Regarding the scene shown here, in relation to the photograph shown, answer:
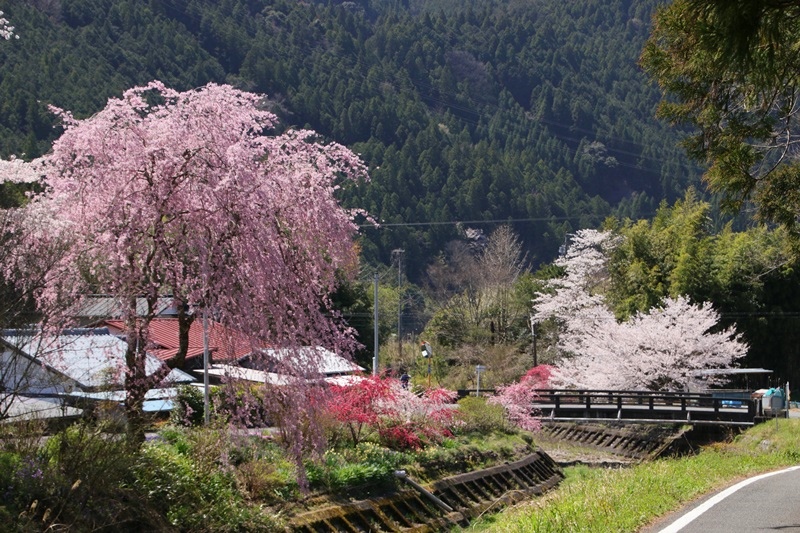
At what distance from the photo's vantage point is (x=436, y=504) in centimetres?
2092

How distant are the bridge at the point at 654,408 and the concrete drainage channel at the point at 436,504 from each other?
35.9ft

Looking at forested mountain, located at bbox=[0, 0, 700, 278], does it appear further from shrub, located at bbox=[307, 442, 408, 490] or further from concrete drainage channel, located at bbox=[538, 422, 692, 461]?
shrub, located at bbox=[307, 442, 408, 490]

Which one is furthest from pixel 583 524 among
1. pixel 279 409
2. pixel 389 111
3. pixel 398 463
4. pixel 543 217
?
pixel 389 111

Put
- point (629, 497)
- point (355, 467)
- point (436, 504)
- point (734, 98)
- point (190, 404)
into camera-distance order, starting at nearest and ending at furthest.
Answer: point (734, 98)
point (629, 497)
point (355, 467)
point (436, 504)
point (190, 404)

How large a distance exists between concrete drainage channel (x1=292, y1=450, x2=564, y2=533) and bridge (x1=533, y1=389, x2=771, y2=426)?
431 inches

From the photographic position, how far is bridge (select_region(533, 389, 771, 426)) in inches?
1447

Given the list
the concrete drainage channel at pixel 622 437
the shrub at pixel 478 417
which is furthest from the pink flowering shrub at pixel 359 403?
the concrete drainage channel at pixel 622 437

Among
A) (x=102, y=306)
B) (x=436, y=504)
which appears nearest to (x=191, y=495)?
(x=102, y=306)

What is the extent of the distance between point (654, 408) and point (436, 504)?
20853 millimetres

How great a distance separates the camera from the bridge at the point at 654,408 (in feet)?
121

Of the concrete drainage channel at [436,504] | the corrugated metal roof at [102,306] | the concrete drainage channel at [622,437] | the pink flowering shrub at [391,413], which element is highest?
the corrugated metal roof at [102,306]

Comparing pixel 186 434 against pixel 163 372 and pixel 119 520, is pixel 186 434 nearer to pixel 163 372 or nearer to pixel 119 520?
pixel 163 372

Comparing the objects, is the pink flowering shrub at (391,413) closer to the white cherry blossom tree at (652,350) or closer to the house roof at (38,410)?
the house roof at (38,410)

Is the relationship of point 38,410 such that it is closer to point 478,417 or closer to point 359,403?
point 359,403
